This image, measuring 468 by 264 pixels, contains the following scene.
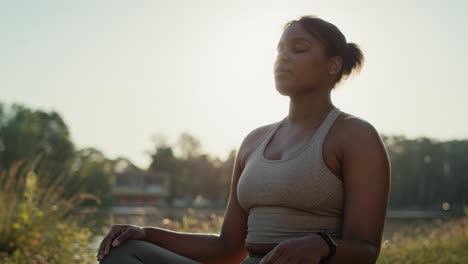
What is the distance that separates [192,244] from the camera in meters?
2.26

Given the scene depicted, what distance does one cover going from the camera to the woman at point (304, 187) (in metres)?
1.84

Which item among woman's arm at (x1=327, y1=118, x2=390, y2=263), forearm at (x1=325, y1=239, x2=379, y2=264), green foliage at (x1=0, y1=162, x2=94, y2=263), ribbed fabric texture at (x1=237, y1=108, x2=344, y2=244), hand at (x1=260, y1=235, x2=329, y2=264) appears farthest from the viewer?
green foliage at (x1=0, y1=162, x2=94, y2=263)

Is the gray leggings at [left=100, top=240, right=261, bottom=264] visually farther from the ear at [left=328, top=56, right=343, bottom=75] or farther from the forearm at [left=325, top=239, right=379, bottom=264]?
the ear at [left=328, top=56, right=343, bottom=75]

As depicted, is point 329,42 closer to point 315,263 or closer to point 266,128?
point 266,128

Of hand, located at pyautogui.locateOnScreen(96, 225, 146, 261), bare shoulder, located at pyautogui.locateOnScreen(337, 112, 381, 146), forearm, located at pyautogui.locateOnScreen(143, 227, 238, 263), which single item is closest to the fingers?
hand, located at pyautogui.locateOnScreen(96, 225, 146, 261)

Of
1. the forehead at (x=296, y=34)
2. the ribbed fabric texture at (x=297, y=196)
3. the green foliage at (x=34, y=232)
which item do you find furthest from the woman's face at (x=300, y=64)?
the green foliage at (x=34, y=232)

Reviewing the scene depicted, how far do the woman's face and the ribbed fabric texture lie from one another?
0.17 metres

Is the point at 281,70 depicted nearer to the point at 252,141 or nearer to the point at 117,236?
the point at 252,141

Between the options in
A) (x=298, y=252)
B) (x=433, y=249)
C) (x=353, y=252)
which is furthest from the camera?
(x=433, y=249)

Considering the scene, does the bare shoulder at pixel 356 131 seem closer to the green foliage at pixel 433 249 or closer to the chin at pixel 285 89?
the chin at pixel 285 89

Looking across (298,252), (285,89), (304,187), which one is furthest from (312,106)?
(298,252)

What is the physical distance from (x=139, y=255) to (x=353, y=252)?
2.32 ft

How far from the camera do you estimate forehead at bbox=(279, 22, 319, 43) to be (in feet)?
7.05

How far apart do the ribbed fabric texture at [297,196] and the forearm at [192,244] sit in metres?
0.27
